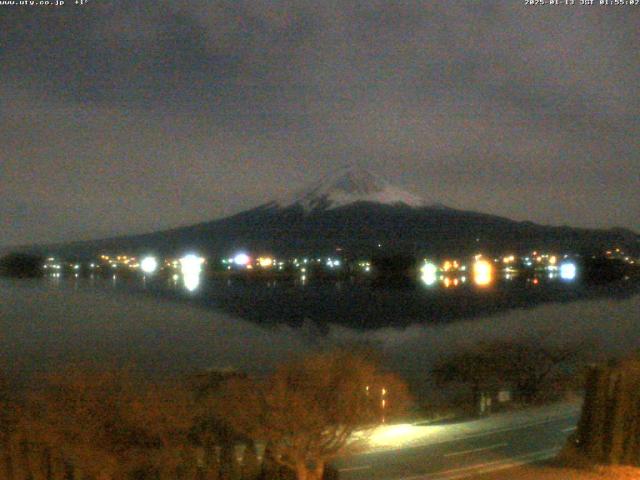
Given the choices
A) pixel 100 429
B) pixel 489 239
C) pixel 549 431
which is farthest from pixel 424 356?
pixel 489 239

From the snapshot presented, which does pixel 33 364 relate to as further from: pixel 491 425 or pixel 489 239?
pixel 489 239

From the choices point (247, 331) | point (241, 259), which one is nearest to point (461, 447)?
point (247, 331)

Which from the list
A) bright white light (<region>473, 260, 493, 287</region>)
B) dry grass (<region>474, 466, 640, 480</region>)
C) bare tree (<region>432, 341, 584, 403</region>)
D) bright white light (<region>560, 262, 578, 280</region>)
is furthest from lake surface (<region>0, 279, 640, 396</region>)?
dry grass (<region>474, 466, 640, 480</region>)

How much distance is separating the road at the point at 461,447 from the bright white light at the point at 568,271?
35.7 m

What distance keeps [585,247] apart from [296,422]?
5515 cm

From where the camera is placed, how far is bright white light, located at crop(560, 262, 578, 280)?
56.2m

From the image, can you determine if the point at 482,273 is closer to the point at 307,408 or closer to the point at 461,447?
the point at 461,447

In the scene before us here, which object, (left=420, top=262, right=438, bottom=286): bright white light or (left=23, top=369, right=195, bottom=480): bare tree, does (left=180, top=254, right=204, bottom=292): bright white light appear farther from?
(left=23, top=369, right=195, bottom=480): bare tree

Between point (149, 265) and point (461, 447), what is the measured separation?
6022 cm

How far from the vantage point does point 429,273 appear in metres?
59.1

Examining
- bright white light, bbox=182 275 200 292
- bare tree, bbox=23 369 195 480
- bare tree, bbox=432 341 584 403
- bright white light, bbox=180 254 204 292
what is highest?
bright white light, bbox=180 254 204 292

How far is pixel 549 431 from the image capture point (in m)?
16.7

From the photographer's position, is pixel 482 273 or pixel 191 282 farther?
pixel 191 282

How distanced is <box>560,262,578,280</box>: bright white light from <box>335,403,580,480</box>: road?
3572 cm
